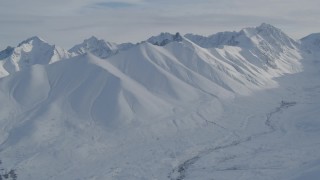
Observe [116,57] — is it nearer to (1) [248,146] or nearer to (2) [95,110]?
(2) [95,110]

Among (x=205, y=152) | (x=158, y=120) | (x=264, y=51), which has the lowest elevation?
(x=264, y=51)

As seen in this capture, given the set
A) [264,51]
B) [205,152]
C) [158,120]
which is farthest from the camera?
[264,51]

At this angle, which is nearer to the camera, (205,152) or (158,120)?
(205,152)

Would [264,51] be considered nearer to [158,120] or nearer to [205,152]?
[158,120]

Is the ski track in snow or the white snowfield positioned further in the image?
the white snowfield

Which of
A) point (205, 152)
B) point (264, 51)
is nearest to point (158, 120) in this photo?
point (205, 152)

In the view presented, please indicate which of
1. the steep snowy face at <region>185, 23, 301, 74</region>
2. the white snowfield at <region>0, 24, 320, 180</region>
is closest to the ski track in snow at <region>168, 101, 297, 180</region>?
the white snowfield at <region>0, 24, 320, 180</region>

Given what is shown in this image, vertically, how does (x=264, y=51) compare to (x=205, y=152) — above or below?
below

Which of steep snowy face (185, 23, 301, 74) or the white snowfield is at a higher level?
the white snowfield

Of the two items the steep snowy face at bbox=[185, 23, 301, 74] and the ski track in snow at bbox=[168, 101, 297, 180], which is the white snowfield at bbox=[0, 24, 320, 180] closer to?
the ski track in snow at bbox=[168, 101, 297, 180]

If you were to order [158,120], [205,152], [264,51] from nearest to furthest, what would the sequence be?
1. [205,152]
2. [158,120]
3. [264,51]
